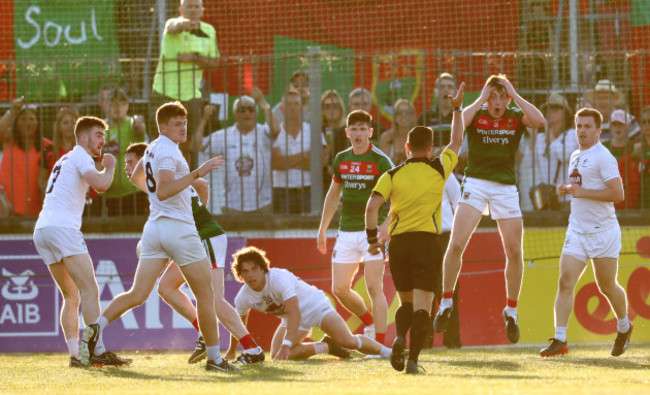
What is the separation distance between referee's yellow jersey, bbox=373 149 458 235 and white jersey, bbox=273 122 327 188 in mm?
4907

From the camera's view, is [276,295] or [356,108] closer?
[276,295]

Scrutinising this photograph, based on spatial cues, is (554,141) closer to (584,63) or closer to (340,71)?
(584,63)

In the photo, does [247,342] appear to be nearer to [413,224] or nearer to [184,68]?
[413,224]

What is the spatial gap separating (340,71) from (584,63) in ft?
9.31

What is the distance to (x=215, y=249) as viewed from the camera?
12141mm

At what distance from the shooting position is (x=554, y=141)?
589 inches

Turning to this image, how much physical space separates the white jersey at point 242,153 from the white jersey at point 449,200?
2.11 m

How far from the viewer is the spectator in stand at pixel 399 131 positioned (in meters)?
14.7

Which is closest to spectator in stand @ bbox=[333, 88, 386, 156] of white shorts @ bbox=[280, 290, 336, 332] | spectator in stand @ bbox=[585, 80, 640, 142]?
spectator in stand @ bbox=[585, 80, 640, 142]

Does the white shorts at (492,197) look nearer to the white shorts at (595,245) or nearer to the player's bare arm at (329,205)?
the white shorts at (595,245)

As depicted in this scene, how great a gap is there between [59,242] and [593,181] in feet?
16.1

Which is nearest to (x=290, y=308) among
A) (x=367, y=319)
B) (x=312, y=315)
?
(x=312, y=315)

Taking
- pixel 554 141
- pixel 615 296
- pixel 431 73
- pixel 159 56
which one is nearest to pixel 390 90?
pixel 431 73

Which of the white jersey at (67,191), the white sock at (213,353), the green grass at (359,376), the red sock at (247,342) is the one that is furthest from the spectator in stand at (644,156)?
the white jersey at (67,191)
